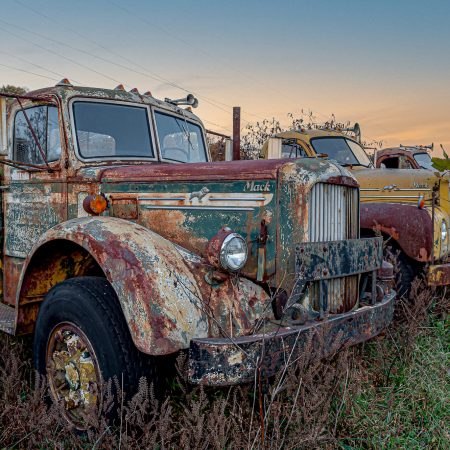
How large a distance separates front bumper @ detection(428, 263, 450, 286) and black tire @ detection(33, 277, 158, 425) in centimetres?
315

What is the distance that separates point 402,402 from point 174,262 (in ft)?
5.31

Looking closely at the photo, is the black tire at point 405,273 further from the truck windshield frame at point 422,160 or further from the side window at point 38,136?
the truck windshield frame at point 422,160

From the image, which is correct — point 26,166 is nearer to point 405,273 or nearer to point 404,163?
point 405,273

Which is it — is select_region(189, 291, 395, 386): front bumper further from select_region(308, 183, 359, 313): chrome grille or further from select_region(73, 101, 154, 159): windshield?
select_region(73, 101, 154, 159): windshield

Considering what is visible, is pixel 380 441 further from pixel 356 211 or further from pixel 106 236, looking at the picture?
pixel 106 236

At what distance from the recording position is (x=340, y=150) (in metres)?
7.46

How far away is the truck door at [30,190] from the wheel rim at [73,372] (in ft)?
3.59

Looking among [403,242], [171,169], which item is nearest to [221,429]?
[171,169]

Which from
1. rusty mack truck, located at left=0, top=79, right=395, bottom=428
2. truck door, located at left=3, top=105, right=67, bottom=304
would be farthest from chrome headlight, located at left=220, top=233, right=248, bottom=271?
truck door, located at left=3, top=105, right=67, bottom=304

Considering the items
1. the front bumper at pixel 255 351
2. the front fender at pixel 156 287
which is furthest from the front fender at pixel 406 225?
the front fender at pixel 156 287

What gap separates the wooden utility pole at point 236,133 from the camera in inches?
→ 179

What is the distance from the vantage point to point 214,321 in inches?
107

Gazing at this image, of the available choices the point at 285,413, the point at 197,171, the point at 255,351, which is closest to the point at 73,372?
the point at 255,351

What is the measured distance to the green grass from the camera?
9.07 ft
